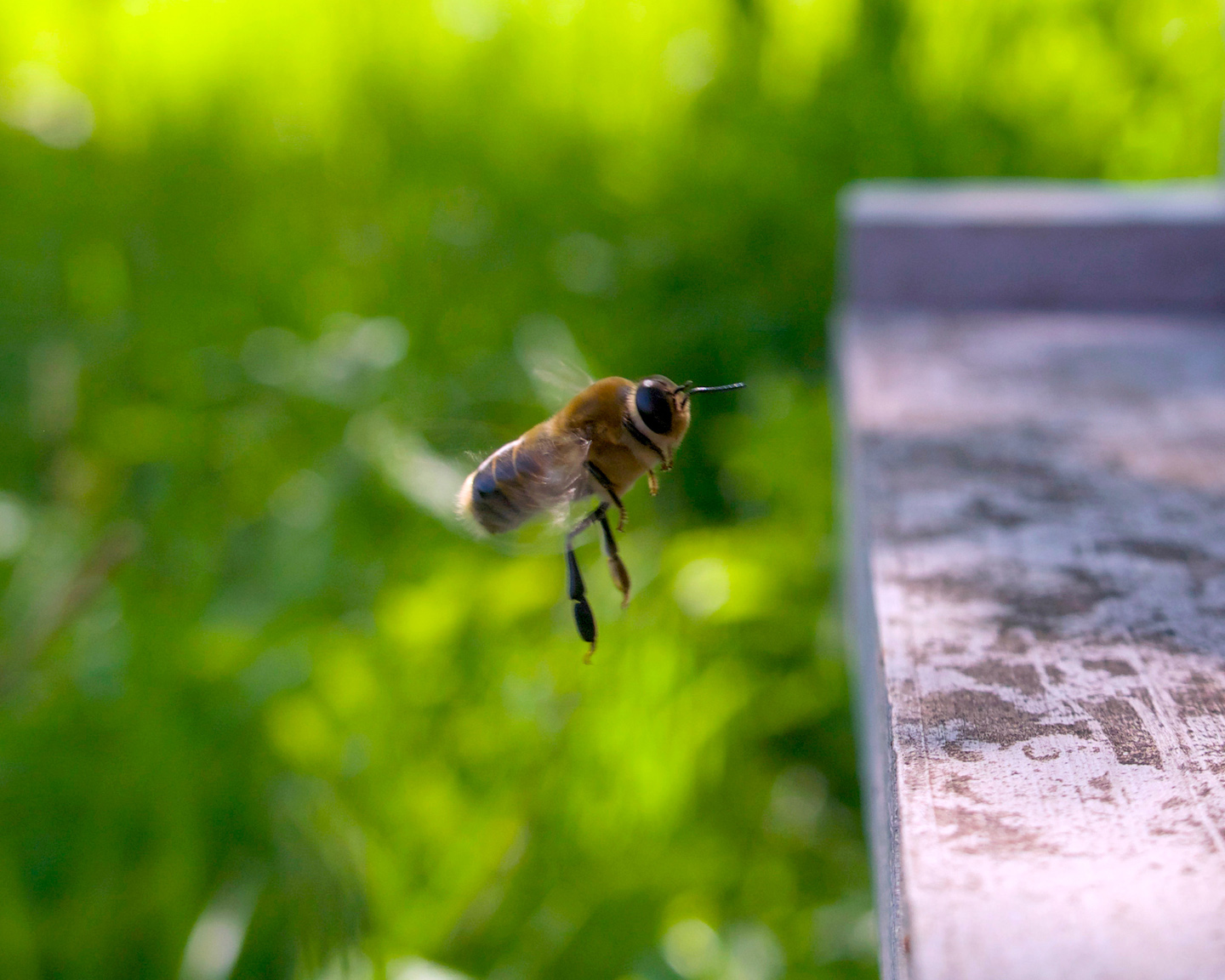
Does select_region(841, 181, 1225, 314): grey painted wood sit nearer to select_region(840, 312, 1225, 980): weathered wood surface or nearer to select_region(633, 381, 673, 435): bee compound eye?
select_region(840, 312, 1225, 980): weathered wood surface

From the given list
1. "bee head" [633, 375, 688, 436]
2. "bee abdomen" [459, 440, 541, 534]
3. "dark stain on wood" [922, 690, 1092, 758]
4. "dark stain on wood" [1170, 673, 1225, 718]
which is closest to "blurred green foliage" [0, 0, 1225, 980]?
"bee abdomen" [459, 440, 541, 534]

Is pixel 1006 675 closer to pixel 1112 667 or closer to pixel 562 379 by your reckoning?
pixel 1112 667

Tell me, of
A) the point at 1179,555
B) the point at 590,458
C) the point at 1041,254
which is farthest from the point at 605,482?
the point at 1041,254

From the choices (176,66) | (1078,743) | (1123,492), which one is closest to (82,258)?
(176,66)

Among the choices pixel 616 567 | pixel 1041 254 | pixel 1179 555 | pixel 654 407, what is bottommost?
pixel 1041 254

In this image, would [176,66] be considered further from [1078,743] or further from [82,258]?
[1078,743]

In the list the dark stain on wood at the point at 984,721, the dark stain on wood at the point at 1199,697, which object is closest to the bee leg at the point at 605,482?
the dark stain on wood at the point at 984,721

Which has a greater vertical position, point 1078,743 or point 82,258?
point 1078,743

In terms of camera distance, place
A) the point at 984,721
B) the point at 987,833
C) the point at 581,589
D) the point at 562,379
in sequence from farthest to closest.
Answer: the point at 562,379
the point at 581,589
the point at 984,721
the point at 987,833
